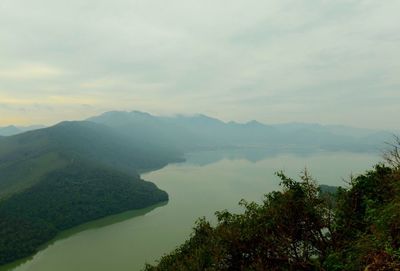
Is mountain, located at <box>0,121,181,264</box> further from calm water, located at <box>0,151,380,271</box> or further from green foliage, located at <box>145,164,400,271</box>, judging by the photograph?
green foliage, located at <box>145,164,400,271</box>

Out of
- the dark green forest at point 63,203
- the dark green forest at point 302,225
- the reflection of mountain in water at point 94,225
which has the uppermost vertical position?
the dark green forest at point 302,225

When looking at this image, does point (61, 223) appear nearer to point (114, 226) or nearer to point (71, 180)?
point (114, 226)

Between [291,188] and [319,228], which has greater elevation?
[291,188]

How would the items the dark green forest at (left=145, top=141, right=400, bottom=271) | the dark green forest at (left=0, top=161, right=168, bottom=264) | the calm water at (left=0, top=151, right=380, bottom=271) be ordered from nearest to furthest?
the dark green forest at (left=145, top=141, right=400, bottom=271), the calm water at (left=0, top=151, right=380, bottom=271), the dark green forest at (left=0, top=161, right=168, bottom=264)

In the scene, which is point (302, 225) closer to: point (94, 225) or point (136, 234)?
point (136, 234)

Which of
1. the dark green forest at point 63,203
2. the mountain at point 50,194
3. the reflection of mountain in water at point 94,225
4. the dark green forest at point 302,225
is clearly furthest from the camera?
the mountain at point 50,194

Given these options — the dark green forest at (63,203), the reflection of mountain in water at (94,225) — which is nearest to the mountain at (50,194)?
the dark green forest at (63,203)

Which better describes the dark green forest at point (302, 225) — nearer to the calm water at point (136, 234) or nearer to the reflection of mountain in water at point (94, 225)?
the calm water at point (136, 234)

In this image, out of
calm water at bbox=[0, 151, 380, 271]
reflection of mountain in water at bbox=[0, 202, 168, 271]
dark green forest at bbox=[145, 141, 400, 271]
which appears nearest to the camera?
dark green forest at bbox=[145, 141, 400, 271]

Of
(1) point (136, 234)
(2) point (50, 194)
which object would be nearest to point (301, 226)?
(1) point (136, 234)

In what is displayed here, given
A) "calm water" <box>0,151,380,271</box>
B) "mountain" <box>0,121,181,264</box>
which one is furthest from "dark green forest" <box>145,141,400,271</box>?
"mountain" <box>0,121,181,264</box>

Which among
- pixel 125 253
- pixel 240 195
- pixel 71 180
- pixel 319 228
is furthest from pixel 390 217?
pixel 71 180
